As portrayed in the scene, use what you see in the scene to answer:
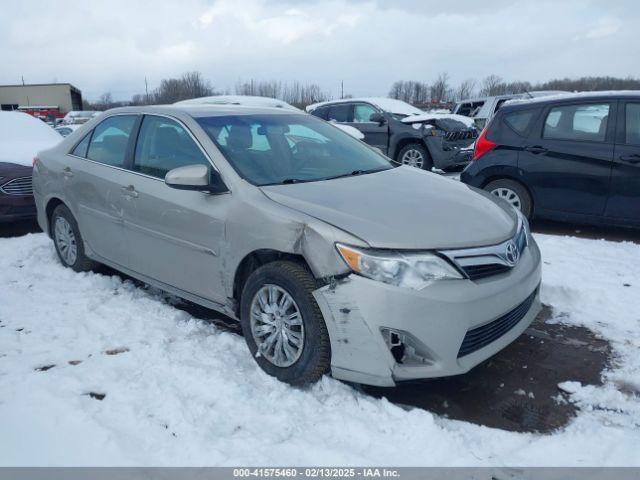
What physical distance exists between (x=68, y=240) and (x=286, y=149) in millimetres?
2454

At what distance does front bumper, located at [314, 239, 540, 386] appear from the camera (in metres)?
2.51

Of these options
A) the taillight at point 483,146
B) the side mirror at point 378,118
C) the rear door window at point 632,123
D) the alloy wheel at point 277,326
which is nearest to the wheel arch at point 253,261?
the alloy wheel at point 277,326

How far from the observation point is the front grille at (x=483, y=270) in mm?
2670

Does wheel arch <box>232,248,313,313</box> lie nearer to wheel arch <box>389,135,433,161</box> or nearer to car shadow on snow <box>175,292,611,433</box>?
car shadow on snow <box>175,292,611,433</box>

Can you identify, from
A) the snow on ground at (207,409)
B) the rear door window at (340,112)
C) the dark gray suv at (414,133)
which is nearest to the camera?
the snow on ground at (207,409)

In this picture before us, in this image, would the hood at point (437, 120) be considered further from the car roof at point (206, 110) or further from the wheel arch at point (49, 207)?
the wheel arch at point (49, 207)

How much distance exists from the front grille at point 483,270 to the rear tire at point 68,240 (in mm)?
3483

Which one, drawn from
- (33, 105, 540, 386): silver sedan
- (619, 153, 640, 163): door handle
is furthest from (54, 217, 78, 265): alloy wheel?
(619, 153, 640, 163): door handle

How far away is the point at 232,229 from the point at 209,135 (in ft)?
2.58

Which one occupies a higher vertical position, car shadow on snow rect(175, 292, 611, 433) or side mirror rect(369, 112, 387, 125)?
side mirror rect(369, 112, 387, 125)

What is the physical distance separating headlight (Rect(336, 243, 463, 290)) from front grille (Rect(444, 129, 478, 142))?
318 inches

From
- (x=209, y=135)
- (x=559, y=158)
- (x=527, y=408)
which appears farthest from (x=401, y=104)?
(x=527, y=408)

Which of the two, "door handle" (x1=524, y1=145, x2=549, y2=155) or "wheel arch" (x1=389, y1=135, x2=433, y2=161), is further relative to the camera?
"wheel arch" (x1=389, y1=135, x2=433, y2=161)

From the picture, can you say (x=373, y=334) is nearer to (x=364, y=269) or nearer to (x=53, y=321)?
(x=364, y=269)
